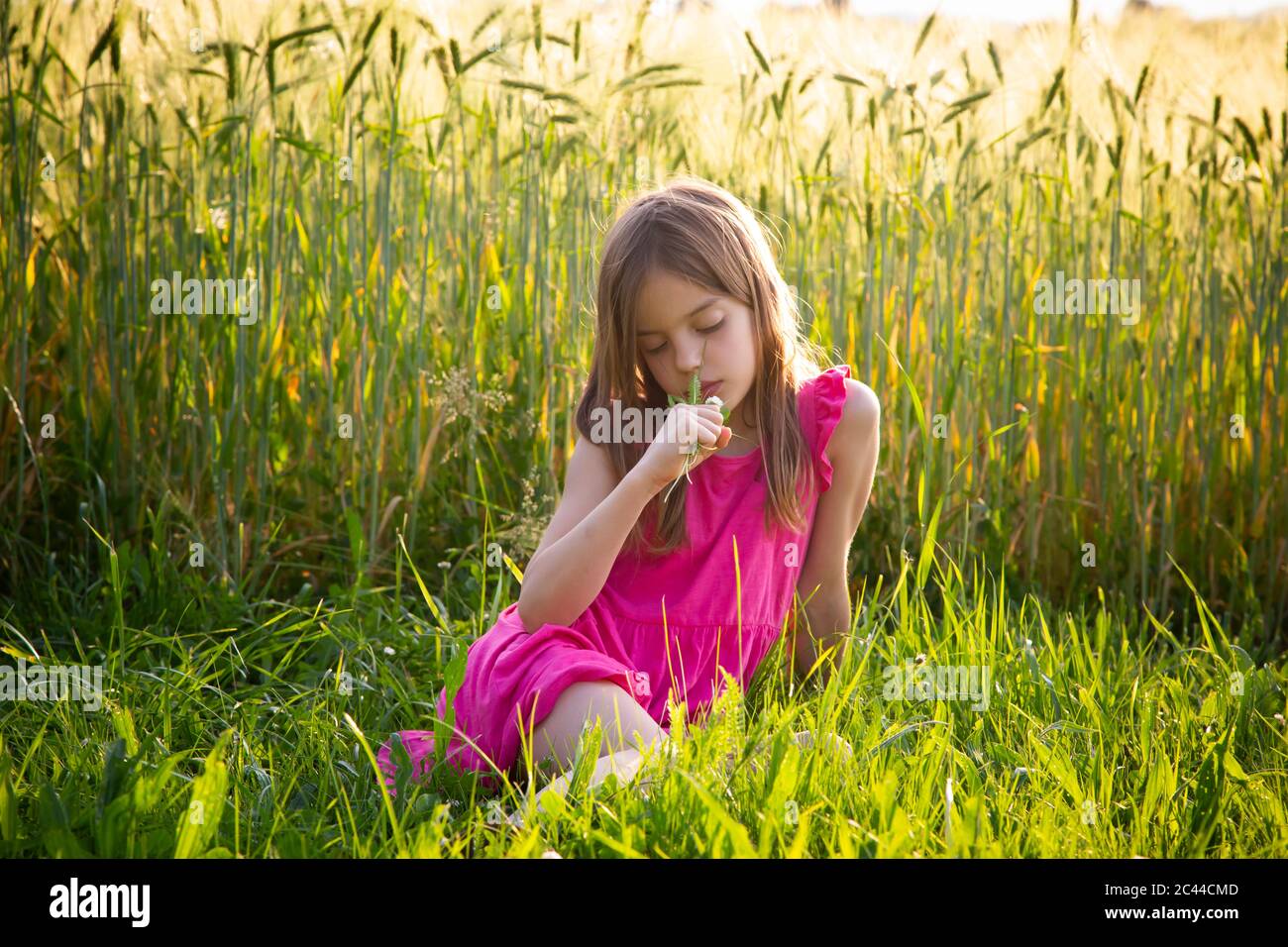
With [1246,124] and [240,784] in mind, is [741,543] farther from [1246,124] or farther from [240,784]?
[1246,124]

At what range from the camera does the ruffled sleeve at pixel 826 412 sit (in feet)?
5.90

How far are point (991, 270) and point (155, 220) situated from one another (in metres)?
1.92

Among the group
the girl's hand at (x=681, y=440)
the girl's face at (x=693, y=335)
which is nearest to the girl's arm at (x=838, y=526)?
the girl's face at (x=693, y=335)

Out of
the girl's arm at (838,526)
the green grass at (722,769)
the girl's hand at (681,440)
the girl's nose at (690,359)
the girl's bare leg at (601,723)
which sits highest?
the girl's nose at (690,359)

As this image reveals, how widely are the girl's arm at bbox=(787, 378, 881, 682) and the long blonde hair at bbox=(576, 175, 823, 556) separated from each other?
0.06 meters

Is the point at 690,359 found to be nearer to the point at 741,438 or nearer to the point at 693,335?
the point at 693,335

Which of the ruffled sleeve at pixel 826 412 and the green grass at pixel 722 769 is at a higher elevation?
the ruffled sleeve at pixel 826 412

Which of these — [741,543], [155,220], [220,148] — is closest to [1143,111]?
[741,543]

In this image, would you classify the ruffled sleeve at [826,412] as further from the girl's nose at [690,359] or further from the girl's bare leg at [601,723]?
the girl's bare leg at [601,723]

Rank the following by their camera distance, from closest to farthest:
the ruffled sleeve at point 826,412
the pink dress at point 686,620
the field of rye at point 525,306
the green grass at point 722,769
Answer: the green grass at point 722,769 → the pink dress at point 686,620 → the ruffled sleeve at point 826,412 → the field of rye at point 525,306

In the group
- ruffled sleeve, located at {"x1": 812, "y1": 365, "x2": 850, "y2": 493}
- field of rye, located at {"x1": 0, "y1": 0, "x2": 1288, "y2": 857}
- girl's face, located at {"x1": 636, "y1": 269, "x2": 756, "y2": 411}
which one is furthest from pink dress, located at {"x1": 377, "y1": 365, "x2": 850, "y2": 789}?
field of rye, located at {"x1": 0, "y1": 0, "x2": 1288, "y2": 857}

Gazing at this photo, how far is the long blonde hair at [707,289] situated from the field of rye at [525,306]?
453mm

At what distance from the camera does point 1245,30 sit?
2662 millimetres

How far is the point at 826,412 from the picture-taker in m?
1.80
